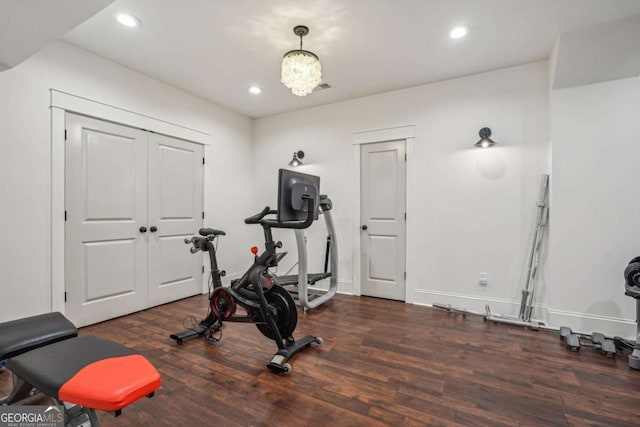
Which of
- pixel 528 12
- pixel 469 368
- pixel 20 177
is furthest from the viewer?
pixel 20 177

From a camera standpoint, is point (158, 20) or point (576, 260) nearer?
point (158, 20)

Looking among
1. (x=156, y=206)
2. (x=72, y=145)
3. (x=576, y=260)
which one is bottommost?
(x=576, y=260)

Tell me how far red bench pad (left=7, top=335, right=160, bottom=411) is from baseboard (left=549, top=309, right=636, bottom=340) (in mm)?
3551

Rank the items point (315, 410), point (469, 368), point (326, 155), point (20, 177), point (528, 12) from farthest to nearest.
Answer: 1. point (326, 155)
2. point (20, 177)
3. point (528, 12)
4. point (469, 368)
5. point (315, 410)

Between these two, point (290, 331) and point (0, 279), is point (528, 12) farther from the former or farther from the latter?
point (0, 279)

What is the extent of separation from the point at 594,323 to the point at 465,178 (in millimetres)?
1867

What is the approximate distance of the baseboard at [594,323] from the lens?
2.72 meters

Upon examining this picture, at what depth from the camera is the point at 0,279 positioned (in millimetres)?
2477

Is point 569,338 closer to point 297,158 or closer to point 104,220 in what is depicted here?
point 297,158

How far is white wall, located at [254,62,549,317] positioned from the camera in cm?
329

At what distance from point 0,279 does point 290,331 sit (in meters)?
2.47

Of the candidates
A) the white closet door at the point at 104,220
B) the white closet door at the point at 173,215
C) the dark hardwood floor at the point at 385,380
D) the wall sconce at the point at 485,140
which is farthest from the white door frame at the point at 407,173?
the white closet door at the point at 104,220

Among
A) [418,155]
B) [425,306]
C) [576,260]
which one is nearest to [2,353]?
[425,306]

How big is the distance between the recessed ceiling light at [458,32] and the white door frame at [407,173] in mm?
1246
